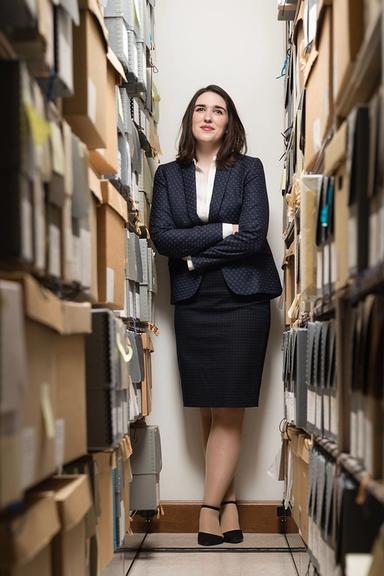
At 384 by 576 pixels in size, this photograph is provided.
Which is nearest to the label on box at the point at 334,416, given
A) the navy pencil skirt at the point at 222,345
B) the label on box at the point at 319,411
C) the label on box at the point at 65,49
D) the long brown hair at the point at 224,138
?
the label on box at the point at 319,411

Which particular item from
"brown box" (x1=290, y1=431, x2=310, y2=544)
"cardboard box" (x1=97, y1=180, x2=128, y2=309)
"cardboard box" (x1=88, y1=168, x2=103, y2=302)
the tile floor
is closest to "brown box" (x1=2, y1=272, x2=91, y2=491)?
"cardboard box" (x1=88, y1=168, x2=103, y2=302)

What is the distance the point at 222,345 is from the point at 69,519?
2124 millimetres

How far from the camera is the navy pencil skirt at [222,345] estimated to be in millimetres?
3453

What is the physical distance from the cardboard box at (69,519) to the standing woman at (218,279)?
1.86 metres

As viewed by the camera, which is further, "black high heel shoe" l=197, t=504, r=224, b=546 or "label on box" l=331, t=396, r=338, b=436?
"black high heel shoe" l=197, t=504, r=224, b=546

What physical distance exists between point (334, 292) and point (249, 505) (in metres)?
2.04

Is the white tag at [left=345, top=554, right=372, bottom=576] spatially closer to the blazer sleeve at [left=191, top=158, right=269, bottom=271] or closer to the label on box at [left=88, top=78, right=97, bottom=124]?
the label on box at [left=88, top=78, right=97, bottom=124]

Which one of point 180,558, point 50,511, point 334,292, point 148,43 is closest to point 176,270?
point 148,43

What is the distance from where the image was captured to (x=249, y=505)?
367cm

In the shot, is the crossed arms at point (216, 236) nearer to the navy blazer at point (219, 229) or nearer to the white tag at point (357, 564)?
the navy blazer at point (219, 229)

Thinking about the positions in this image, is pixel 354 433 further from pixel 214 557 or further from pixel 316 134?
pixel 214 557

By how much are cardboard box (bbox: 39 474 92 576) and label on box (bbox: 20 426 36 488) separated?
15cm

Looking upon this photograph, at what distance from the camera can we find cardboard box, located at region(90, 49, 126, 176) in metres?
2.11

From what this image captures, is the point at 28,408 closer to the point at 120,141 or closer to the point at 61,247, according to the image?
the point at 61,247
